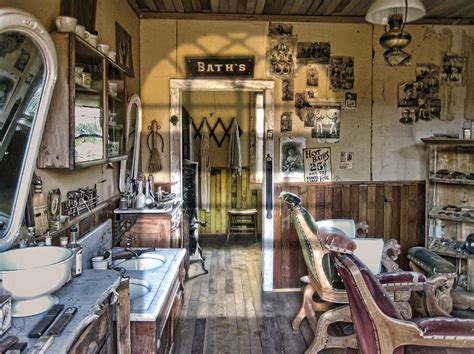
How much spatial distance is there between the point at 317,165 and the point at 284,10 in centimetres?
159

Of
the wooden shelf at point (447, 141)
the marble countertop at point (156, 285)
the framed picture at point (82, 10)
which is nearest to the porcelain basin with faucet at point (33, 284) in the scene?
the marble countertop at point (156, 285)

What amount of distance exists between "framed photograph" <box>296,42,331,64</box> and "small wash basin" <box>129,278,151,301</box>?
2.85 metres

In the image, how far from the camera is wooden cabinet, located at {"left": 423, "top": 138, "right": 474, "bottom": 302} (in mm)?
4086

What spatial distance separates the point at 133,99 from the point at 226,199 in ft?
11.7

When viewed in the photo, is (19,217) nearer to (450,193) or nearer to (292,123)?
(292,123)

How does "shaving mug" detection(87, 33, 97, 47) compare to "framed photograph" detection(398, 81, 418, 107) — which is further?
"framed photograph" detection(398, 81, 418, 107)

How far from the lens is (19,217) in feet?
5.65

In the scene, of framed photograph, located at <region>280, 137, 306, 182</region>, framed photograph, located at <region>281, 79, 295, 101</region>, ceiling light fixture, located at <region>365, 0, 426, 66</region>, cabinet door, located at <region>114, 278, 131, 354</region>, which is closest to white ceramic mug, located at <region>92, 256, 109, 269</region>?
cabinet door, located at <region>114, 278, 131, 354</region>

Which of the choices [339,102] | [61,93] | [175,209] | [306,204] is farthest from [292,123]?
[61,93]

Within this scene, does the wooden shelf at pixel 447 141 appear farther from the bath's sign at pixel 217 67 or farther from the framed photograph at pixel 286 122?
the bath's sign at pixel 217 67

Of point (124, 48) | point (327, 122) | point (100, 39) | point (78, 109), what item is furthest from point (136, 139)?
point (327, 122)

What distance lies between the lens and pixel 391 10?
113 inches

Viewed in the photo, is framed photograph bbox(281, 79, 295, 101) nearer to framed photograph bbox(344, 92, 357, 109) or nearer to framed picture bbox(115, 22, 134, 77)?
framed photograph bbox(344, 92, 357, 109)

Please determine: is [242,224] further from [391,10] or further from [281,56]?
[391,10]
